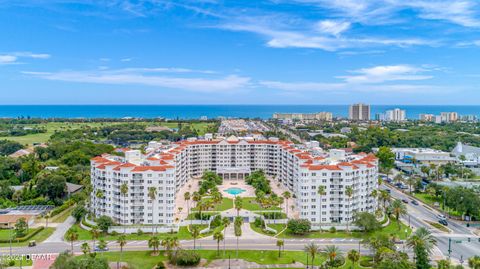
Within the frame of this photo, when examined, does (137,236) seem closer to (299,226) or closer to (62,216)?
(62,216)

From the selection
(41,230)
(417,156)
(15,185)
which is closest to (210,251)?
(41,230)

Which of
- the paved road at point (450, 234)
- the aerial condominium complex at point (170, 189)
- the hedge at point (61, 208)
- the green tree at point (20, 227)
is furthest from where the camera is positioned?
the hedge at point (61, 208)

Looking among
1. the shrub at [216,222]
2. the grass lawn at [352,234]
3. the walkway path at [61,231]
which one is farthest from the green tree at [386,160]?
the walkway path at [61,231]

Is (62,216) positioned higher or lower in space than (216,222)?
lower

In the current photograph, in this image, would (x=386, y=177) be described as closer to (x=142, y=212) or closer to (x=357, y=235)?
(x=357, y=235)

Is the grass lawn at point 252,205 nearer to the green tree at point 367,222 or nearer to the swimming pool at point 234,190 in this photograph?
the swimming pool at point 234,190

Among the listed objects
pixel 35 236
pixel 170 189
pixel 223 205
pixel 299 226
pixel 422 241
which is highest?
pixel 170 189

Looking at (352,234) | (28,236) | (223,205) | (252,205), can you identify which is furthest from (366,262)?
(28,236)
